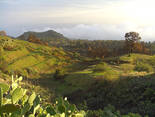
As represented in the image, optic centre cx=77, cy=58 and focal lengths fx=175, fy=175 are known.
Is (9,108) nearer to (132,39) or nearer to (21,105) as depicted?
(21,105)

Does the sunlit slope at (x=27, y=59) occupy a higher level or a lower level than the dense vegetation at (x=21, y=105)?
lower

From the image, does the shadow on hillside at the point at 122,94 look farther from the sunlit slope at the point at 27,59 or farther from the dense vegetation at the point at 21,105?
→ the sunlit slope at the point at 27,59

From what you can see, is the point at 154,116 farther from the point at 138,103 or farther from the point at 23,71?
the point at 23,71

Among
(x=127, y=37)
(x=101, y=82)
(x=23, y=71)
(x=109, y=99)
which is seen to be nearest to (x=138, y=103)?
(x=109, y=99)

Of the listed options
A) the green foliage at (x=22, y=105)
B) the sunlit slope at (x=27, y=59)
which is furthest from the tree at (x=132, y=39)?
the green foliage at (x=22, y=105)

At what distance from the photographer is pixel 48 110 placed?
1791mm

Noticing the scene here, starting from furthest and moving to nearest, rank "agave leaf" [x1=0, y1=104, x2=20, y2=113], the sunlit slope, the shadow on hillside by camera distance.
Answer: the sunlit slope → the shadow on hillside → "agave leaf" [x1=0, y1=104, x2=20, y2=113]

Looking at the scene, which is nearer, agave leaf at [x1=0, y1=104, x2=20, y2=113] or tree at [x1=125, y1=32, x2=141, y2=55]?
agave leaf at [x1=0, y1=104, x2=20, y2=113]

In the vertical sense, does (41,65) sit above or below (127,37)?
below

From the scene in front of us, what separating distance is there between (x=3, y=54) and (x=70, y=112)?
3487 centimetres

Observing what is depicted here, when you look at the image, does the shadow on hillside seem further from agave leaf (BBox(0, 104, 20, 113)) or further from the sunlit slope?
the sunlit slope

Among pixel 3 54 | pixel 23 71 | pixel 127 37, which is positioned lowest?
pixel 23 71

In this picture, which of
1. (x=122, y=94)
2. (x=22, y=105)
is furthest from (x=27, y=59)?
(x=22, y=105)

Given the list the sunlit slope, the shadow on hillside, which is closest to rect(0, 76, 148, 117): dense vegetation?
the shadow on hillside
